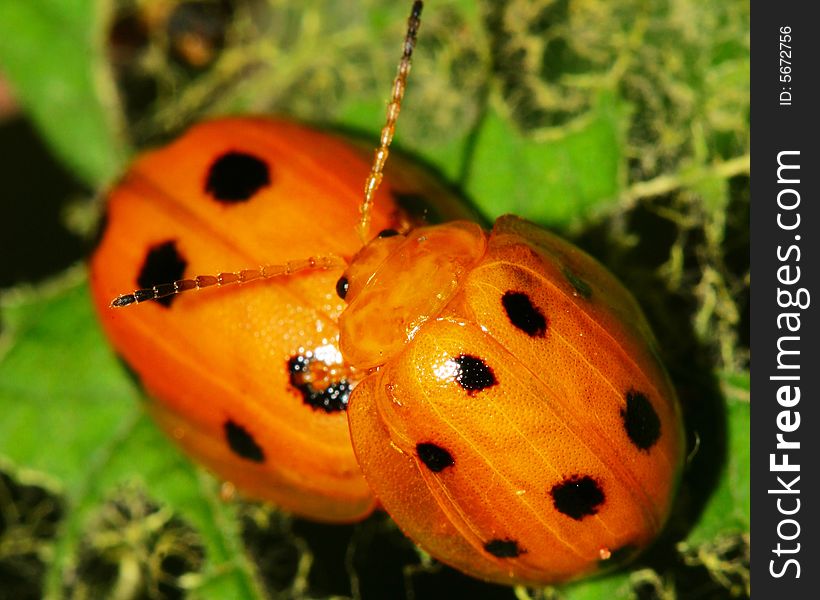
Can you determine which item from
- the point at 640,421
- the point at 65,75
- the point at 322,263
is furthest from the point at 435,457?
the point at 65,75

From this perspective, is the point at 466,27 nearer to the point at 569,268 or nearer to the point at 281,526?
the point at 569,268

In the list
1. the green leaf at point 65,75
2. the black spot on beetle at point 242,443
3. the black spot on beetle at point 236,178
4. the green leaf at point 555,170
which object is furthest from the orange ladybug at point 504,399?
the green leaf at point 65,75

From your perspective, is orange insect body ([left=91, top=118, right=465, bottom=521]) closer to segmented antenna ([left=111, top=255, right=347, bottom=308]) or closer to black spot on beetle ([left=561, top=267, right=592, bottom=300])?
segmented antenna ([left=111, top=255, right=347, bottom=308])

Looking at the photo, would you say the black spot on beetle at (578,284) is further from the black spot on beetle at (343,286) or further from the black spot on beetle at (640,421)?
the black spot on beetle at (343,286)
